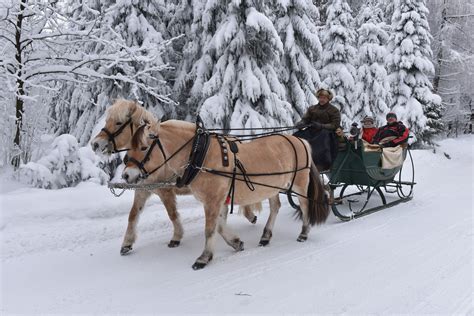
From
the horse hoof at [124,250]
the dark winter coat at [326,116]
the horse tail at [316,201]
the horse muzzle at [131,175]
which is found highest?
the dark winter coat at [326,116]

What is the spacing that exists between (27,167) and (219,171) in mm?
3830

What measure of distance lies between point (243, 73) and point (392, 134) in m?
4.13

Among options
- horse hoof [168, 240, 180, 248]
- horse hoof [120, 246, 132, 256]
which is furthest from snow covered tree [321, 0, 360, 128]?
horse hoof [120, 246, 132, 256]

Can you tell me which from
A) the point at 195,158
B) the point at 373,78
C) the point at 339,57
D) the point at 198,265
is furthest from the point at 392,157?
the point at 373,78

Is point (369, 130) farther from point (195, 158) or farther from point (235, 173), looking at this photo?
point (195, 158)

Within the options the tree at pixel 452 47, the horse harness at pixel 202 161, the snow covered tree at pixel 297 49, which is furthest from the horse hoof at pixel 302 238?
the tree at pixel 452 47

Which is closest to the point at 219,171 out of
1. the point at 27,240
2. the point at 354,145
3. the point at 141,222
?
the point at 141,222

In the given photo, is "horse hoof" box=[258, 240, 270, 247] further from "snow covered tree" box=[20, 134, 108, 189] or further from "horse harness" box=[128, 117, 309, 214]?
"snow covered tree" box=[20, 134, 108, 189]

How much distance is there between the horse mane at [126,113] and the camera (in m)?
3.93

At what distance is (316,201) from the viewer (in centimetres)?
568

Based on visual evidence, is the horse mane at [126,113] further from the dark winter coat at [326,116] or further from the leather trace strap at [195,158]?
the dark winter coat at [326,116]

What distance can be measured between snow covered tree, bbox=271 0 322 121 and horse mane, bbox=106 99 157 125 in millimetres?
8183

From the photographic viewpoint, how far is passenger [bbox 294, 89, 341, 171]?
6.57 m

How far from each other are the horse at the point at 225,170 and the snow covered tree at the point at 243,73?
14.8 ft
